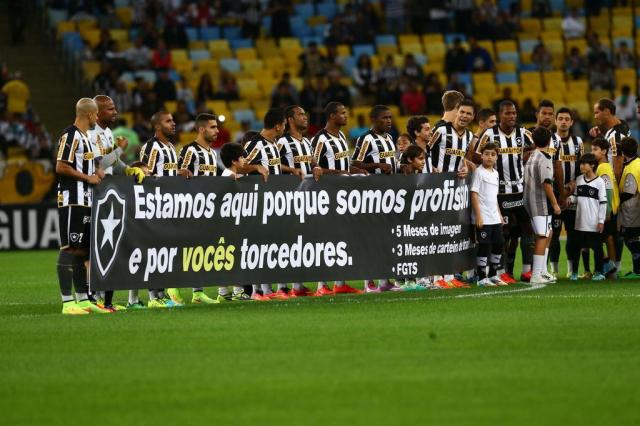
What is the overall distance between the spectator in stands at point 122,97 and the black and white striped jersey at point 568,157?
12780mm

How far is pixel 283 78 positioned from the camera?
28.8 m

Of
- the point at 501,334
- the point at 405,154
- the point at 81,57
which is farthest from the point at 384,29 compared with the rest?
the point at 501,334

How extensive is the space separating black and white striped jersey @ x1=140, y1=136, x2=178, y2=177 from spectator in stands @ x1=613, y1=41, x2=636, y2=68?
19545 mm

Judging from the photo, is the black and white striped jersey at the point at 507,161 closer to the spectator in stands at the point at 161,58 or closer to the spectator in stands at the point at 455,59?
the spectator in stands at the point at 161,58

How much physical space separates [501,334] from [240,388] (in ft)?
9.99

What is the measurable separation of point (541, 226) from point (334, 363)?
282 inches

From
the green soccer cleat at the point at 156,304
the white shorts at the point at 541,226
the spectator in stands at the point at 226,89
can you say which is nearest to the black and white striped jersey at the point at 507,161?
the white shorts at the point at 541,226

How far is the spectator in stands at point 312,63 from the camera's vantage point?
30.2 m

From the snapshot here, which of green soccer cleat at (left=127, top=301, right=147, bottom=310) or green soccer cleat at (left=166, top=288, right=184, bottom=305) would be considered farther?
green soccer cleat at (left=166, top=288, right=184, bottom=305)

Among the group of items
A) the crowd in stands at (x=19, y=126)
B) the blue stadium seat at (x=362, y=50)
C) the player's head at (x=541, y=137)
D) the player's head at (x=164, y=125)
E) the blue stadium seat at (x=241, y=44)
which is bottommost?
the player's head at (x=541, y=137)

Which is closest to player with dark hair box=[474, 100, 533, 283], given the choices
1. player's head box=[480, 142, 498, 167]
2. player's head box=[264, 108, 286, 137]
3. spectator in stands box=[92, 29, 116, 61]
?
player's head box=[480, 142, 498, 167]

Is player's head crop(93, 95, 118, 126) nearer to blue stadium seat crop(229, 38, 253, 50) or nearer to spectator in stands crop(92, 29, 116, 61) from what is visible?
spectator in stands crop(92, 29, 116, 61)

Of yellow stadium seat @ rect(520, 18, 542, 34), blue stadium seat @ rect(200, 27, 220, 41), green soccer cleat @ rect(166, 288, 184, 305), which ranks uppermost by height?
yellow stadium seat @ rect(520, 18, 542, 34)

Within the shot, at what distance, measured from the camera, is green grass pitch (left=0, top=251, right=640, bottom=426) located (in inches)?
327
